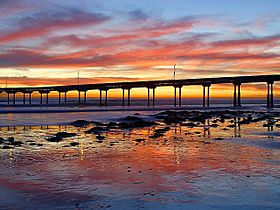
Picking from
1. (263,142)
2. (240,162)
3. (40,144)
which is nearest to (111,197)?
(240,162)

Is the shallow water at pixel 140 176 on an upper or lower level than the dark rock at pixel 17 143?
lower

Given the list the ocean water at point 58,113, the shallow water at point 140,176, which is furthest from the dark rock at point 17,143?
the ocean water at point 58,113

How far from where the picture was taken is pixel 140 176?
1073 cm

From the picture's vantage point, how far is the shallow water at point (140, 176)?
323 inches

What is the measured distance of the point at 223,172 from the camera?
11.2 metres

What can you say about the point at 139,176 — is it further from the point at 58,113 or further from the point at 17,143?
Answer: the point at 58,113

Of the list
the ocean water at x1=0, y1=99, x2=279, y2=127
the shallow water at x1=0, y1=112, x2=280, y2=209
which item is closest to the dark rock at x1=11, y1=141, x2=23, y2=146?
the shallow water at x1=0, y1=112, x2=280, y2=209

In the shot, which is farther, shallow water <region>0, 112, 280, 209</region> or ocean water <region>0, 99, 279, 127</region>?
ocean water <region>0, 99, 279, 127</region>

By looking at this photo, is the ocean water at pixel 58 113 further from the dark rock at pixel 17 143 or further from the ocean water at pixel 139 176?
the ocean water at pixel 139 176

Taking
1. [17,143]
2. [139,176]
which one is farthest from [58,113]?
[139,176]

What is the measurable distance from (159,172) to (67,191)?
3308mm

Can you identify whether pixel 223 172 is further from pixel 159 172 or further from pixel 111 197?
pixel 111 197

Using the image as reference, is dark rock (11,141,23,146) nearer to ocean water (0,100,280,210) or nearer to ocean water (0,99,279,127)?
ocean water (0,100,280,210)

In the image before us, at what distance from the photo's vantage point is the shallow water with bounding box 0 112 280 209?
821 centimetres
